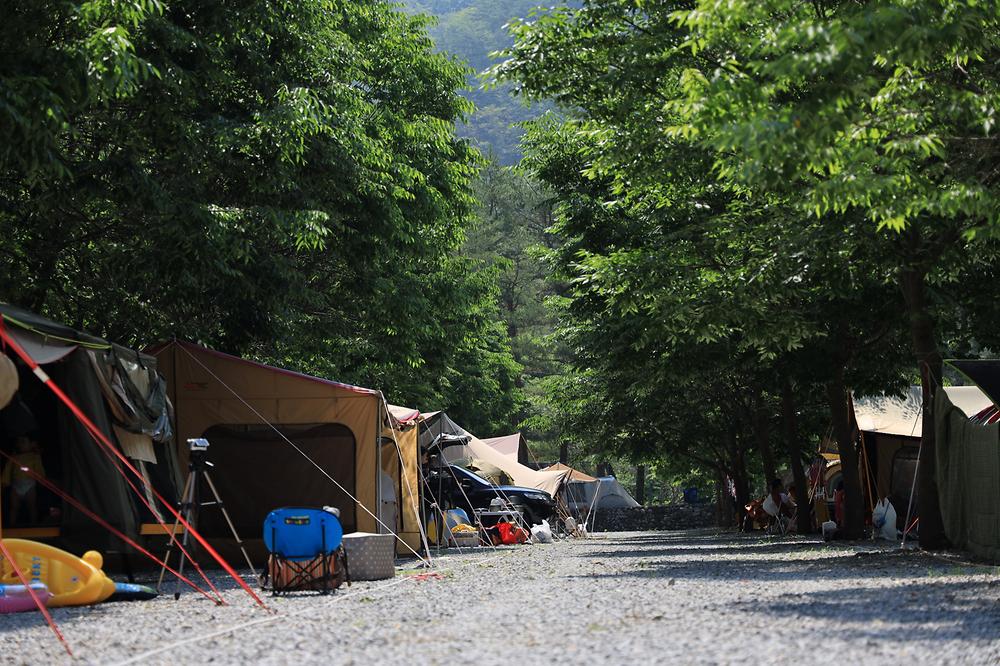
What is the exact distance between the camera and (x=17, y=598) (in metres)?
8.83

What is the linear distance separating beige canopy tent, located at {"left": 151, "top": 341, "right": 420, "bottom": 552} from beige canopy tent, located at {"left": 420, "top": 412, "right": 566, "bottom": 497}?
550 cm

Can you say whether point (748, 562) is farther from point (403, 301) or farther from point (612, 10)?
point (403, 301)

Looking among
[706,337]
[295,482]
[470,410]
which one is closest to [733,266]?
[706,337]

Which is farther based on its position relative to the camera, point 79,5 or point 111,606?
point 79,5

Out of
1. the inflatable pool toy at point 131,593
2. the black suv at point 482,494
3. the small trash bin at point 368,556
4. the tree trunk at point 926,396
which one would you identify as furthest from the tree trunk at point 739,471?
the inflatable pool toy at point 131,593

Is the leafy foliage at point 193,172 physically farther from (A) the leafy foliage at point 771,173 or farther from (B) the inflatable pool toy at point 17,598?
(B) the inflatable pool toy at point 17,598

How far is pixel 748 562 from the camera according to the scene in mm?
14727

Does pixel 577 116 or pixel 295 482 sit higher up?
pixel 577 116

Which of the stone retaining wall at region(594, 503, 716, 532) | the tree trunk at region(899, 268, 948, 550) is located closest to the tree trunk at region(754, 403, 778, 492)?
the tree trunk at region(899, 268, 948, 550)

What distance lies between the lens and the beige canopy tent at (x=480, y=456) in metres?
22.2

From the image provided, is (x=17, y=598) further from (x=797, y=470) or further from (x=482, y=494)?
(x=797, y=470)

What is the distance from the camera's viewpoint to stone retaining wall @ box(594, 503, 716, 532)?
4666 cm

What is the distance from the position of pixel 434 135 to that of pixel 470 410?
62.0 feet

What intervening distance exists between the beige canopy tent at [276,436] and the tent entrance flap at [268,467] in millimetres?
13
